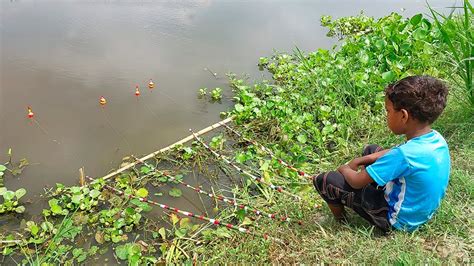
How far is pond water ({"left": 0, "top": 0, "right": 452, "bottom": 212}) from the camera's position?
12.1ft

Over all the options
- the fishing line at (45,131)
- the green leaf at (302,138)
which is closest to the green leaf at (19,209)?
the fishing line at (45,131)

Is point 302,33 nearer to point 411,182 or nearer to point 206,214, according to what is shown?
point 206,214

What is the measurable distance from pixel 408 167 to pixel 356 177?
272mm

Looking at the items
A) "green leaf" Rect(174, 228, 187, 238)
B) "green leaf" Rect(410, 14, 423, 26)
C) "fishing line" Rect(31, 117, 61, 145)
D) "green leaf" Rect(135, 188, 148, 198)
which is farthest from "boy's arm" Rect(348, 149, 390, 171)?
"green leaf" Rect(410, 14, 423, 26)

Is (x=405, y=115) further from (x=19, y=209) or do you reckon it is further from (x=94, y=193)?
(x=19, y=209)

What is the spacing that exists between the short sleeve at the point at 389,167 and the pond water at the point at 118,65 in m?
2.20

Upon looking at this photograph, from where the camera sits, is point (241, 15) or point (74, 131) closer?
point (74, 131)

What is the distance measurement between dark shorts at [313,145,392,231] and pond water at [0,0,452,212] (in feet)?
6.09

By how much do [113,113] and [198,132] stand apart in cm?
92

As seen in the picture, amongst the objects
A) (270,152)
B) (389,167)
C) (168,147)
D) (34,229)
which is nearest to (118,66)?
(168,147)

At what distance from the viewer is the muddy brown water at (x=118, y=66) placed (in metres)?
3.68

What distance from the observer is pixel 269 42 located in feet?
18.8

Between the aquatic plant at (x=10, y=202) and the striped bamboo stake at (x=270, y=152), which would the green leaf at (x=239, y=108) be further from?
the aquatic plant at (x=10, y=202)

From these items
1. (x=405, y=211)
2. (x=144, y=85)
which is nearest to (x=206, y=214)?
(x=405, y=211)
